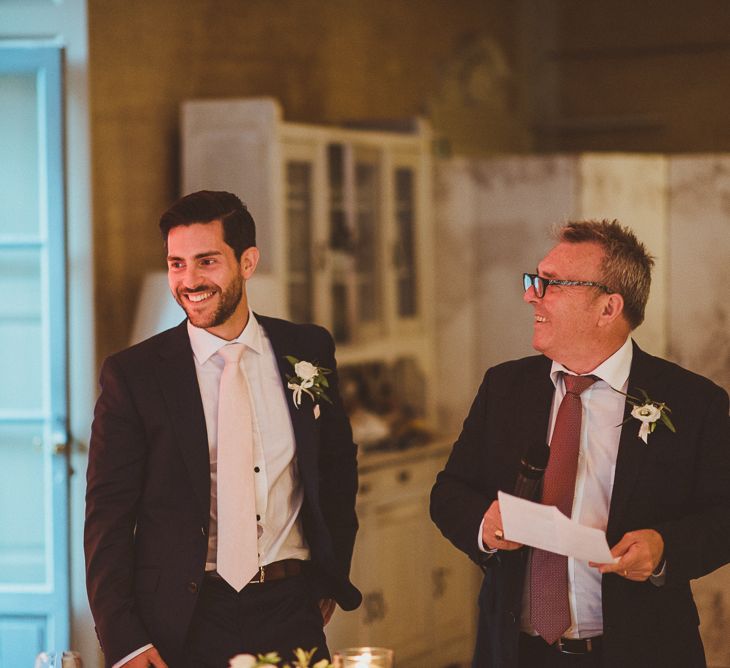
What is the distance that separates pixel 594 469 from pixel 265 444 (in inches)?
29.2

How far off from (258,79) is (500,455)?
10.6ft

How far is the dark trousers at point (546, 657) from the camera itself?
101 inches

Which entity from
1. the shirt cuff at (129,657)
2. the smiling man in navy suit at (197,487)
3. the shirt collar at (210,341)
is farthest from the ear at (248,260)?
the shirt cuff at (129,657)

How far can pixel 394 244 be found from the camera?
226 inches

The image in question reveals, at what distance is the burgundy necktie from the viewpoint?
100 inches

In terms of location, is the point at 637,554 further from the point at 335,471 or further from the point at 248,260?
the point at 248,260

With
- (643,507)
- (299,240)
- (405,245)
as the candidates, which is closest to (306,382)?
(643,507)

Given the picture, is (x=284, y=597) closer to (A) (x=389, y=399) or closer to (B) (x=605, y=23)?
(A) (x=389, y=399)

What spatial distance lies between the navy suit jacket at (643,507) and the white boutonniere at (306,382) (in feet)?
1.22

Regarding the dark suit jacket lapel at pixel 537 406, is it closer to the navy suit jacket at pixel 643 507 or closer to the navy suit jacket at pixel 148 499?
the navy suit jacket at pixel 643 507

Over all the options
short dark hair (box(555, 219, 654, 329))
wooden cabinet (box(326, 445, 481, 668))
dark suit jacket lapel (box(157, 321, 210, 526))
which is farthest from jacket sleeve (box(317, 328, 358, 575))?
wooden cabinet (box(326, 445, 481, 668))

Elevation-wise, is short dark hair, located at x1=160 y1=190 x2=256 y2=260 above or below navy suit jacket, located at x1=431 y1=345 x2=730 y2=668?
above

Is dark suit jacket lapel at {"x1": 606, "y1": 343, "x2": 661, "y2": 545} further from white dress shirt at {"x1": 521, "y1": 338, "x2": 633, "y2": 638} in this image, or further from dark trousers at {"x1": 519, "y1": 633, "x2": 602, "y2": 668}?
dark trousers at {"x1": 519, "y1": 633, "x2": 602, "y2": 668}

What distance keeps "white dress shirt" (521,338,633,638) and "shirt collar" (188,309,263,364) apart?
2.32 feet
